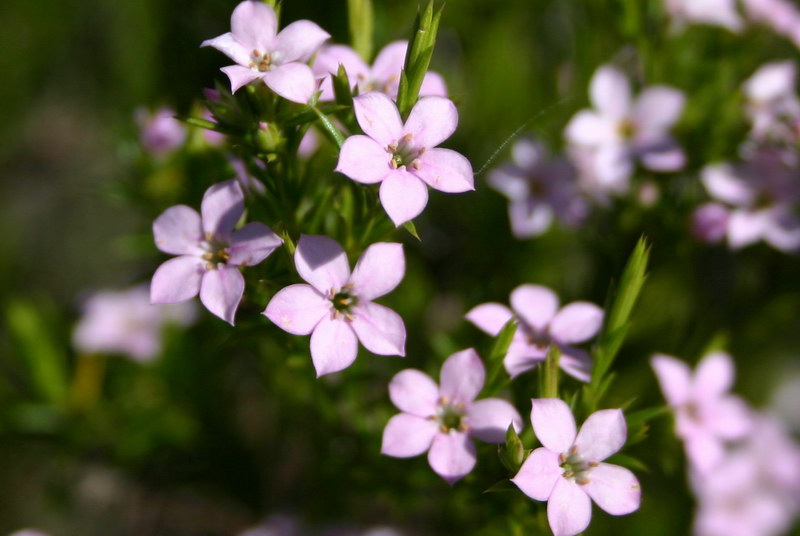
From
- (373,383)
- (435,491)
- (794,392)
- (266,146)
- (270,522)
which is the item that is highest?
(266,146)

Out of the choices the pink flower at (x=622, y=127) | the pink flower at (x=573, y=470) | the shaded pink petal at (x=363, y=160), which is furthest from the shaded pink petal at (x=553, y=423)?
the pink flower at (x=622, y=127)

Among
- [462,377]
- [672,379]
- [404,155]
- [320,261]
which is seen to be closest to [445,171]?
[404,155]

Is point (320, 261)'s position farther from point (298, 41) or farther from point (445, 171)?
point (298, 41)

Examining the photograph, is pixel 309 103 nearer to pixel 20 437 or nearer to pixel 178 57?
pixel 178 57

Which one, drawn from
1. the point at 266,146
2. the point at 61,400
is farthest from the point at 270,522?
the point at 266,146

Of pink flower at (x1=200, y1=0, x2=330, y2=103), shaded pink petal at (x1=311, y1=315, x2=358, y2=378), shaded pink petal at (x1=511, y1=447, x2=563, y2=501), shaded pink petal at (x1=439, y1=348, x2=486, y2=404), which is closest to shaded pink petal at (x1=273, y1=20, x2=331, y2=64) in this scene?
pink flower at (x1=200, y1=0, x2=330, y2=103)

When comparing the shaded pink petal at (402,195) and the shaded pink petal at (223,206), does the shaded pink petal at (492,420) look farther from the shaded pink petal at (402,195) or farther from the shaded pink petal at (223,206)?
the shaded pink petal at (223,206)
